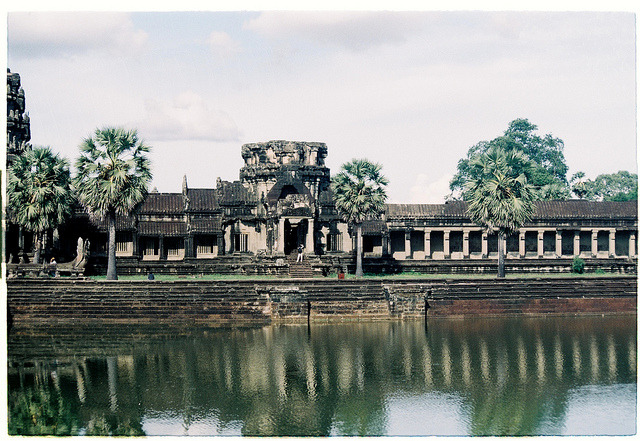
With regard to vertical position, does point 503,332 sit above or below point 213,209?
below

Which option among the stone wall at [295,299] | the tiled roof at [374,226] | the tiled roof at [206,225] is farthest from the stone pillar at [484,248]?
the tiled roof at [206,225]

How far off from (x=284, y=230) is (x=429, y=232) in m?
12.4

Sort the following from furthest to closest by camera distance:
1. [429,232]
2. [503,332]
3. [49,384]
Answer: [429,232], [503,332], [49,384]

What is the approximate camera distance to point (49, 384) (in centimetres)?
2411

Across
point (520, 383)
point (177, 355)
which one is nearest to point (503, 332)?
point (520, 383)

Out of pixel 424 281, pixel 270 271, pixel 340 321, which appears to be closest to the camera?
pixel 340 321

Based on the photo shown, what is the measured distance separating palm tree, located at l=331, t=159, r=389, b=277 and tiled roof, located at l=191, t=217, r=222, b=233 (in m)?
9.55

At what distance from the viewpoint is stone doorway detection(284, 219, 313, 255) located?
154ft

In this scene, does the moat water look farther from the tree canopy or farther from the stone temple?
the tree canopy

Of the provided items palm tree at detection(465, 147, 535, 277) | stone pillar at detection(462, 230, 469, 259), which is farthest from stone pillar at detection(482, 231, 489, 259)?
palm tree at detection(465, 147, 535, 277)

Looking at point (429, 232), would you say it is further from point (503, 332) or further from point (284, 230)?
point (503, 332)

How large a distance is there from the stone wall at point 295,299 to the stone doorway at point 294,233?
8028 millimetres

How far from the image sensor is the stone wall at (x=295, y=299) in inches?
1401

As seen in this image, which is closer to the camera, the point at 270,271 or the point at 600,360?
the point at 600,360
